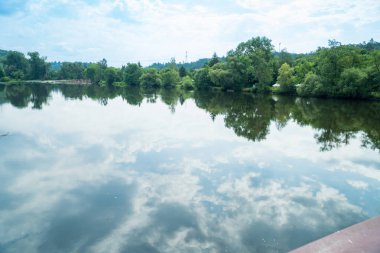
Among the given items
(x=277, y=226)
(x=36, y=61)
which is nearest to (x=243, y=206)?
(x=277, y=226)

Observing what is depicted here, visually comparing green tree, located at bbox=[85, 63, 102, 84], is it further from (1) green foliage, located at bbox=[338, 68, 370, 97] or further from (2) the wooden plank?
(2) the wooden plank

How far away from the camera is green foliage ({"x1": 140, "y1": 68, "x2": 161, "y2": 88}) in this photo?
9500 cm

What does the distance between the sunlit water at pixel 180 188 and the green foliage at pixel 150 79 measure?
7364cm

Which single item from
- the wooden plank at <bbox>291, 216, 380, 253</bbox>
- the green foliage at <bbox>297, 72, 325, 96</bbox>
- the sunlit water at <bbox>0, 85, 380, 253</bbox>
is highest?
the green foliage at <bbox>297, 72, 325, 96</bbox>

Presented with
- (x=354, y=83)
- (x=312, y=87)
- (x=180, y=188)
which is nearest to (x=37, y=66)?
(x=312, y=87)

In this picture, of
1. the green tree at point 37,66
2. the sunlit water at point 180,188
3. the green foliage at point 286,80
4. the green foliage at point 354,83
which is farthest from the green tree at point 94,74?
the sunlit water at point 180,188

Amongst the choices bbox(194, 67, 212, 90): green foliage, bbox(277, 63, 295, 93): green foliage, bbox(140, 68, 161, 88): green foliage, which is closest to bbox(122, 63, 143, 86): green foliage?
bbox(140, 68, 161, 88): green foliage

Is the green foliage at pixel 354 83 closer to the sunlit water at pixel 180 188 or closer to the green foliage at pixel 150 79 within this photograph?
the sunlit water at pixel 180 188

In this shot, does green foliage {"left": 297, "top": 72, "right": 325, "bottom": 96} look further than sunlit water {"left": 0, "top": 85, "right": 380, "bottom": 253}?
Yes

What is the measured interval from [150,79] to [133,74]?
11.9m

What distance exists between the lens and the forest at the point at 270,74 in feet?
148

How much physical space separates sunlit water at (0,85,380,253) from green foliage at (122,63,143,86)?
273ft

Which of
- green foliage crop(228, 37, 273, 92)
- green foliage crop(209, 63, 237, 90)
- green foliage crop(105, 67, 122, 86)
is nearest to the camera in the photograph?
green foliage crop(228, 37, 273, 92)

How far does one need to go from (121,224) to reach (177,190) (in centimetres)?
310
